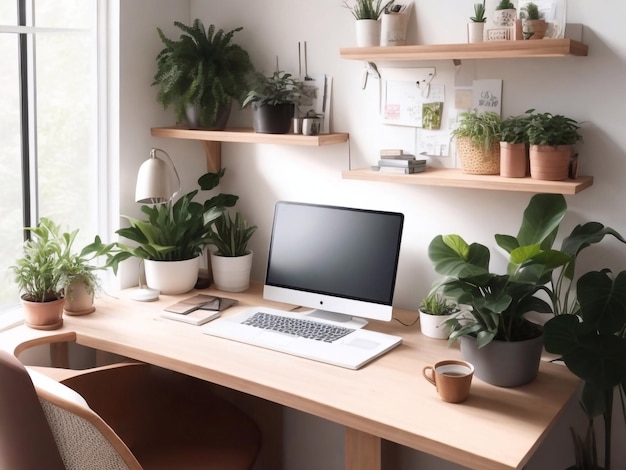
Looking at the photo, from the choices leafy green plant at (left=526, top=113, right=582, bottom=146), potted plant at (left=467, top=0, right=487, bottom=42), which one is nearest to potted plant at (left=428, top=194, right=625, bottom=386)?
leafy green plant at (left=526, top=113, right=582, bottom=146)

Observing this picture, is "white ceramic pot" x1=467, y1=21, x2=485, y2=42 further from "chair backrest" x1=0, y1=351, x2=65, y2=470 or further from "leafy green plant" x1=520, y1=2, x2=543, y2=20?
"chair backrest" x1=0, y1=351, x2=65, y2=470

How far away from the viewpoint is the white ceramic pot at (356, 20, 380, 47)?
2330mm

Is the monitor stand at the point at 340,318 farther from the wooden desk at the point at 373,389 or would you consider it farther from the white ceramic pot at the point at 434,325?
the white ceramic pot at the point at 434,325

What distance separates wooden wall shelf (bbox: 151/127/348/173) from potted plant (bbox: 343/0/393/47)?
1.06 feet

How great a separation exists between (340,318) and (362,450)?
0.62 metres

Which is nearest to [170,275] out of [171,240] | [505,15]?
[171,240]

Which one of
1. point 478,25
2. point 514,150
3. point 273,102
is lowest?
point 514,150

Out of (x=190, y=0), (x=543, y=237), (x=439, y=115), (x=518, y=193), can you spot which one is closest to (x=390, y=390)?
(x=543, y=237)

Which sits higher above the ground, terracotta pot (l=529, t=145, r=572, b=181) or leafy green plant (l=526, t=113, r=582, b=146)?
leafy green plant (l=526, t=113, r=582, b=146)

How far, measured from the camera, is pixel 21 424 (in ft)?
5.08

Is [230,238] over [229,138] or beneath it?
beneath

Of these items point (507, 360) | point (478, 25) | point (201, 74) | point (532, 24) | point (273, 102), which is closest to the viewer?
point (507, 360)

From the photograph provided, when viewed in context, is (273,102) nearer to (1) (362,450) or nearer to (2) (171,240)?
(2) (171,240)

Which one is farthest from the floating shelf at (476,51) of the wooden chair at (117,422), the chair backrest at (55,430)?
the chair backrest at (55,430)
